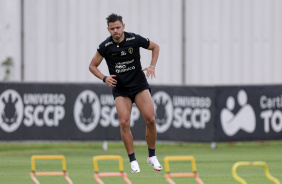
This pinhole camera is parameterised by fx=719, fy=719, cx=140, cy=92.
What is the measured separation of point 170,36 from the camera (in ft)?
73.9

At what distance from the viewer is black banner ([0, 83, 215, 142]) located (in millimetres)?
17078

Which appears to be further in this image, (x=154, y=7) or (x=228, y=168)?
(x=154, y=7)

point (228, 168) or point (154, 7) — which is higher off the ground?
point (154, 7)

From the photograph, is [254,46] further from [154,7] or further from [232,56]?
[154,7]

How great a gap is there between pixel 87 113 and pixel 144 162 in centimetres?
415

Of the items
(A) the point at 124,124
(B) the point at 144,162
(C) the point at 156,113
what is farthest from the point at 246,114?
(A) the point at 124,124

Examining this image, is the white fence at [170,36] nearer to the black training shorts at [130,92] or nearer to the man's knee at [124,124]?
the black training shorts at [130,92]

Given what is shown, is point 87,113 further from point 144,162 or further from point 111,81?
point 111,81

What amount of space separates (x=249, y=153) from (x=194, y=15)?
7316 mm

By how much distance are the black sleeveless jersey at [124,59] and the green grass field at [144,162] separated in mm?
1337

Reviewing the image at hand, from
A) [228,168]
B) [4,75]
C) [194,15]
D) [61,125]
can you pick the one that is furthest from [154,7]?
[228,168]

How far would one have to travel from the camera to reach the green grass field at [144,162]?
9.78 m

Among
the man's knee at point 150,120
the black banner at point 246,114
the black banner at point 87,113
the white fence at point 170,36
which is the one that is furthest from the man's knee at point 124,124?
the white fence at point 170,36

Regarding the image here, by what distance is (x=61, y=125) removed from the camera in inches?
679
